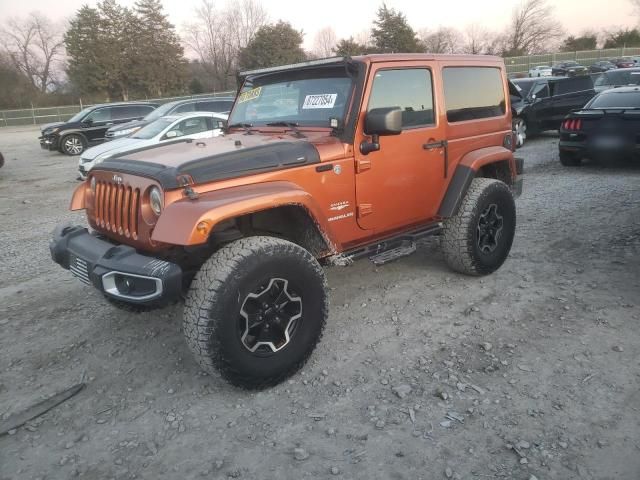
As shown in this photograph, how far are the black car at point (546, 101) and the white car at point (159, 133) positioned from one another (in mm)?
7498

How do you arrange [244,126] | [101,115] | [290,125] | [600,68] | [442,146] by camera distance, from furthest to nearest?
[600,68] < [101,115] < [244,126] < [442,146] < [290,125]

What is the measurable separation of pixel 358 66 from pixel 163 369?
2567mm

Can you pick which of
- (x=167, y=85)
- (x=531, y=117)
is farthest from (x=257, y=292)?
(x=167, y=85)

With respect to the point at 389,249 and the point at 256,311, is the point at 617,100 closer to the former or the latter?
the point at 389,249

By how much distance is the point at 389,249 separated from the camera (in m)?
4.09

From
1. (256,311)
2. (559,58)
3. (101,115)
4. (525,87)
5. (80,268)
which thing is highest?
(559,58)

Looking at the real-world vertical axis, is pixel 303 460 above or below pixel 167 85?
below

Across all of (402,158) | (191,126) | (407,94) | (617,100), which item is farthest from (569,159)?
(191,126)

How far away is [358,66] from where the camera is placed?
12.0 feet

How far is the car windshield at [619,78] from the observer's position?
15.9 m

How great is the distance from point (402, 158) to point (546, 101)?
10.9 m

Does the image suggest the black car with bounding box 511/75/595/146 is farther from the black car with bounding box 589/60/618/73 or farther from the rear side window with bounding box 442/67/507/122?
the black car with bounding box 589/60/618/73

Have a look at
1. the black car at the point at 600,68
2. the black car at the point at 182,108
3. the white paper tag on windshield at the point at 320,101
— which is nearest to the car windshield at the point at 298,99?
the white paper tag on windshield at the point at 320,101

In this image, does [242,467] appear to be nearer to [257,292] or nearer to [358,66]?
[257,292]
